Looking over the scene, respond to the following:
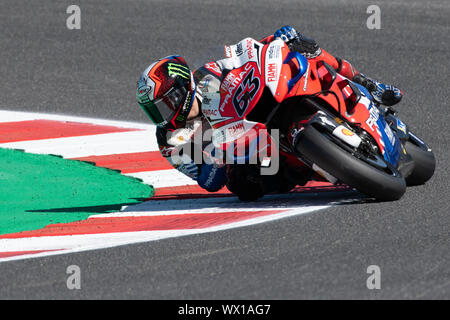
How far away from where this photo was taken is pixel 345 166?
645 cm

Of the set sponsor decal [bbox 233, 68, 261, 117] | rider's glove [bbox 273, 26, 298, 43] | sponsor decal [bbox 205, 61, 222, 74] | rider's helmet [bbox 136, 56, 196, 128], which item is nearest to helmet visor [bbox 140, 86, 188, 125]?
rider's helmet [bbox 136, 56, 196, 128]

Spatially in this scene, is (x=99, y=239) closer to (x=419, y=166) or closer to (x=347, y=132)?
(x=347, y=132)

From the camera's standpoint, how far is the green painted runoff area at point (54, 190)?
736 cm

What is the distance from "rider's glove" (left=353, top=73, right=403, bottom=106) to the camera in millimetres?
7605

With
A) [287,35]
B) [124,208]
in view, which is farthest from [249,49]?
[124,208]

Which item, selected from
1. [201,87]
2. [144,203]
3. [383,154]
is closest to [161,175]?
[144,203]

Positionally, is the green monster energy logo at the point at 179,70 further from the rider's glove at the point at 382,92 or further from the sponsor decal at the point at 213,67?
the rider's glove at the point at 382,92

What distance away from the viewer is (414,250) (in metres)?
5.87

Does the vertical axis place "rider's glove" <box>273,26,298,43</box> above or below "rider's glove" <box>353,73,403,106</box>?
above

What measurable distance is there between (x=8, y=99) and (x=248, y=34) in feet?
10.3

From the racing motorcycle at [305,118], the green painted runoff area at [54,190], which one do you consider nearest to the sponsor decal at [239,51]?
the racing motorcycle at [305,118]

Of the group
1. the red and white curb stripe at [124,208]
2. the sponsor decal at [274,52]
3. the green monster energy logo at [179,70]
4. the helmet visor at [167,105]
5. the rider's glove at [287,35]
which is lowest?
the red and white curb stripe at [124,208]

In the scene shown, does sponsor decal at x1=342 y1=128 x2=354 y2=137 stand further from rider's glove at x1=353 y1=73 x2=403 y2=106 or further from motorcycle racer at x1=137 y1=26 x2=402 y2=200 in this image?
rider's glove at x1=353 y1=73 x2=403 y2=106
